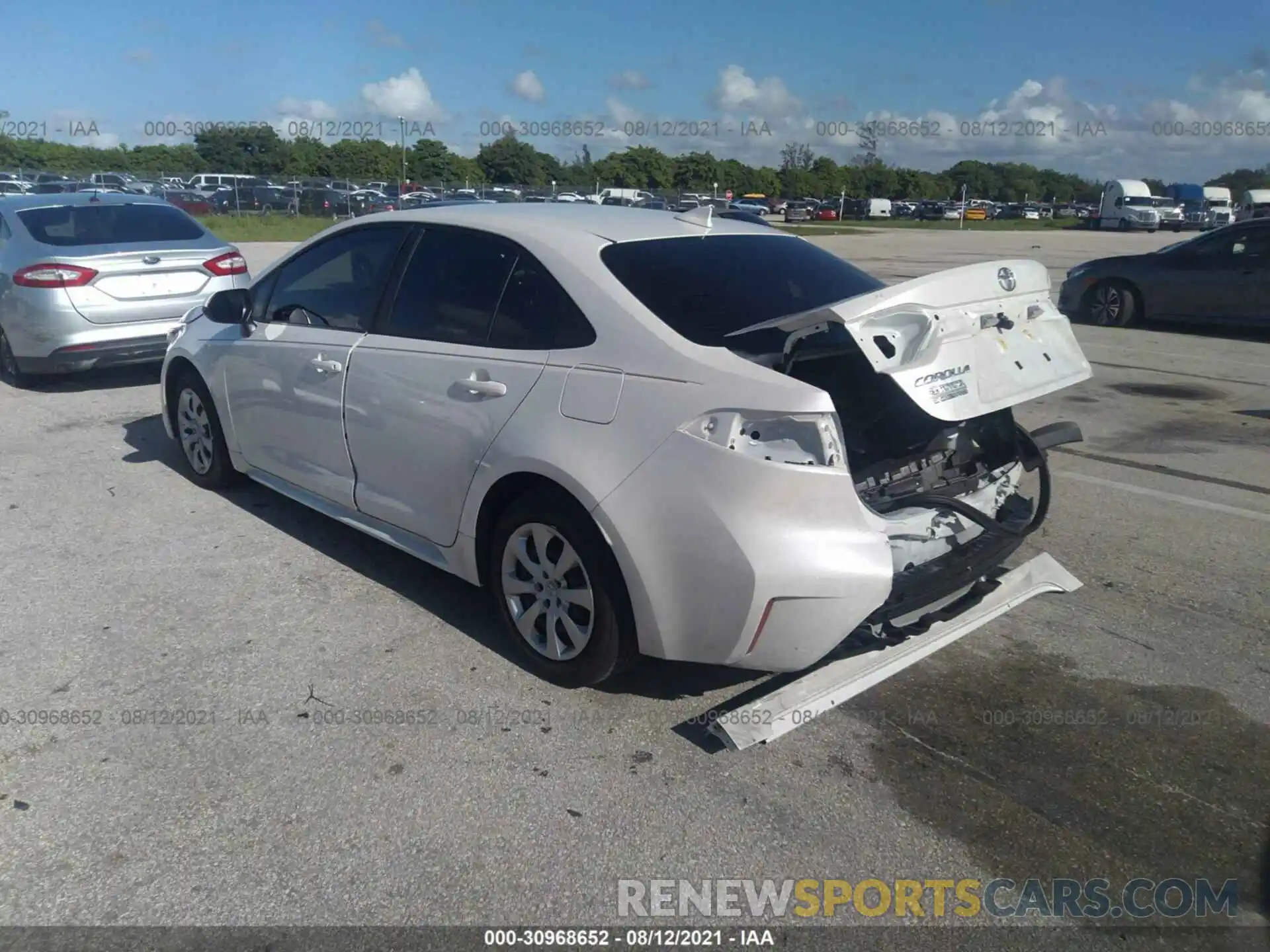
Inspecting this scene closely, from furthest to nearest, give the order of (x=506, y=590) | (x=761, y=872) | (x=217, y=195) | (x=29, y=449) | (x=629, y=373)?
(x=217, y=195)
(x=29, y=449)
(x=506, y=590)
(x=629, y=373)
(x=761, y=872)

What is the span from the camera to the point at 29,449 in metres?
6.99

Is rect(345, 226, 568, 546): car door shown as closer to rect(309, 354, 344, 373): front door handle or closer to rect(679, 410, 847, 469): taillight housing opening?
rect(309, 354, 344, 373): front door handle

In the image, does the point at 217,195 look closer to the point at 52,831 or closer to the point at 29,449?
the point at 29,449

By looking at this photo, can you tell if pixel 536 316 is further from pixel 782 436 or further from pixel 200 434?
pixel 200 434

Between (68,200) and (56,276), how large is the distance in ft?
4.06

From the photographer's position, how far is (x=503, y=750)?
3.40 metres

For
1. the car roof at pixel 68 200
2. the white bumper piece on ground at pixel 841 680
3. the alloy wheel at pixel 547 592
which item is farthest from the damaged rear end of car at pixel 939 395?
the car roof at pixel 68 200

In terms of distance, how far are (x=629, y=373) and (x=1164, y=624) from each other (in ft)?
8.53

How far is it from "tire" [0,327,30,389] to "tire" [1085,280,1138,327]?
40.3 ft

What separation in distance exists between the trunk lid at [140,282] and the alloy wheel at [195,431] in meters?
2.71

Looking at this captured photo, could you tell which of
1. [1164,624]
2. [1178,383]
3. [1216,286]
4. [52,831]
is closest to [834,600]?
[1164,624]

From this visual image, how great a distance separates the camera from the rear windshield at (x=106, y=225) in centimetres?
853

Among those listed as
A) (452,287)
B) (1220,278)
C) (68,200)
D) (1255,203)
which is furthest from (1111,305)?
(1255,203)

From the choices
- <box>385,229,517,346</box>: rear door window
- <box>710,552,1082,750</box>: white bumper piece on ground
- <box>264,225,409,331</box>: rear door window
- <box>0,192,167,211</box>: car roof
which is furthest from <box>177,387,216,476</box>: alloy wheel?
<box>0,192,167,211</box>: car roof
